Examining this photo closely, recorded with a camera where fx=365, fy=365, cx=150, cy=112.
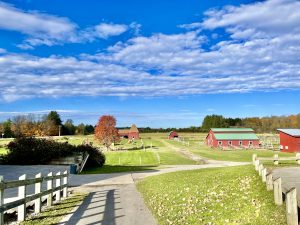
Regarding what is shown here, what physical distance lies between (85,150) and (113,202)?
20962 millimetres

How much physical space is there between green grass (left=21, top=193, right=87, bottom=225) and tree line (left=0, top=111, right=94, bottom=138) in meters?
113

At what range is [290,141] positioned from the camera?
64.1 meters

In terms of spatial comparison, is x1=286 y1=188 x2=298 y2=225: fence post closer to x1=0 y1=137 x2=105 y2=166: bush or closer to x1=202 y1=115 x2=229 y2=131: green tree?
x1=0 y1=137 x2=105 y2=166: bush

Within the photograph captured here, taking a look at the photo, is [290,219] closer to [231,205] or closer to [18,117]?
[231,205]

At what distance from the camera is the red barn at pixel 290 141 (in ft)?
206

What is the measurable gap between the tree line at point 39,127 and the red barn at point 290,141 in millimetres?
85775

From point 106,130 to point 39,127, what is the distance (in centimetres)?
6324

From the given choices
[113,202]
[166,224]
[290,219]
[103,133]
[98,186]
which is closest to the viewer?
[290,219]

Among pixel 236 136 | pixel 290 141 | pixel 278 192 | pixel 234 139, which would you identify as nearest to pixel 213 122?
pixel 236 136

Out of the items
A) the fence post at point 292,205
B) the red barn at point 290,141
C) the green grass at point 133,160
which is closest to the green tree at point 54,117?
the green grass at point 133,160

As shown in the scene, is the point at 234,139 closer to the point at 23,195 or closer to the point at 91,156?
the point at 91,156

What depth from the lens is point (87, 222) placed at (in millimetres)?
11078

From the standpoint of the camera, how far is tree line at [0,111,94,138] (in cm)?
13412

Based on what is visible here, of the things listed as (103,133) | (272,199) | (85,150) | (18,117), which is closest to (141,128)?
(18,117)
